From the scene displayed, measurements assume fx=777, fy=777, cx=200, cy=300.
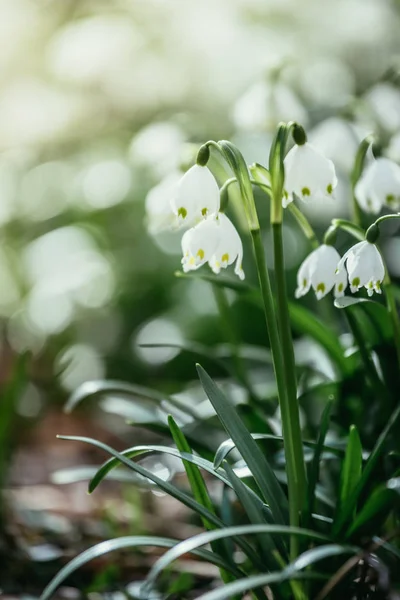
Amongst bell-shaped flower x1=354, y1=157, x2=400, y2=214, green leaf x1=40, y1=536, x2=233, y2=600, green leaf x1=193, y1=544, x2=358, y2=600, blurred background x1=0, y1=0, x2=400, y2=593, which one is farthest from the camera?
blurred background x1=0, y1=0, x2=400, y2=593

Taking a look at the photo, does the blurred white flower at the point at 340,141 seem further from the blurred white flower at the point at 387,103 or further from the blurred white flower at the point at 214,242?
the blurred white flower at the point at 214,242

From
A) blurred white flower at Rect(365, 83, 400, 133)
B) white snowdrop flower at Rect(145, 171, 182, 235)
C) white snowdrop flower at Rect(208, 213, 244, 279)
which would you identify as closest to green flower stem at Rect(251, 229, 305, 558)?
white snowdrop flower at Rect(208, 213, 244, 279)

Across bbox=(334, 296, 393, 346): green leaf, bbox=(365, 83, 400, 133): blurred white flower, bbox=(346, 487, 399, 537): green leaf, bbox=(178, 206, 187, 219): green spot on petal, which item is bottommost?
bbox=(346, 487, 399, 537): green leaf

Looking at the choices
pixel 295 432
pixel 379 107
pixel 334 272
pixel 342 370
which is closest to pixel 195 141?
pixel 379 107

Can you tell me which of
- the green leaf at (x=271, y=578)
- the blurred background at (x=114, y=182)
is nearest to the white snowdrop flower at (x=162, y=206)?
the green leaf at (x=271, y=578)

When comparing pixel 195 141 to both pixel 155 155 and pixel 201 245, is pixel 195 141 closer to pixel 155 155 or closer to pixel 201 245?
pixel 155 155

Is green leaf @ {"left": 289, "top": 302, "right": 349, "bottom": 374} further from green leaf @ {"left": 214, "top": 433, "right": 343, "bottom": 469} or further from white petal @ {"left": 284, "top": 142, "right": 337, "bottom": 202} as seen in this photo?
white petal @ {"left": 284, "top": 142, "right": 337, "bottom": 202}
